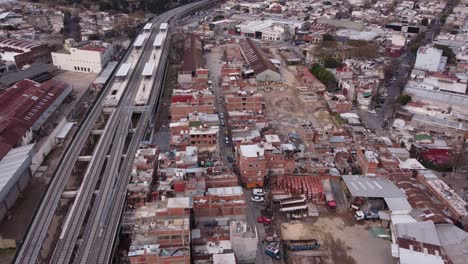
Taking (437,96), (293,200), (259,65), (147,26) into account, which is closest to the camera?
(293,200)

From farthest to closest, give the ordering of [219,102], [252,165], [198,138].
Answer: [219,102] < [198,138] < [252,165]

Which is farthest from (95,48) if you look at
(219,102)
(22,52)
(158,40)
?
(219,102)

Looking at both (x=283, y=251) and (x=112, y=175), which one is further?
(x=112, y=175)

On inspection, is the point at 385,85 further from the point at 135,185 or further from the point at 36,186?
the point at 36,186

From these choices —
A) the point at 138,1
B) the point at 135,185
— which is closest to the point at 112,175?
the point at 135,185

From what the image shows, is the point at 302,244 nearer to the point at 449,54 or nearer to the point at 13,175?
the point at 13,175

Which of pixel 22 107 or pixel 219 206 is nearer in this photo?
pixel 219 206

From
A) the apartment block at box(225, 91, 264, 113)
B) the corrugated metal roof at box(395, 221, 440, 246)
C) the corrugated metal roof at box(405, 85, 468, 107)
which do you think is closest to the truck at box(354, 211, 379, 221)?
the corrugated metal roof at box(395, 221, 440, 246)
